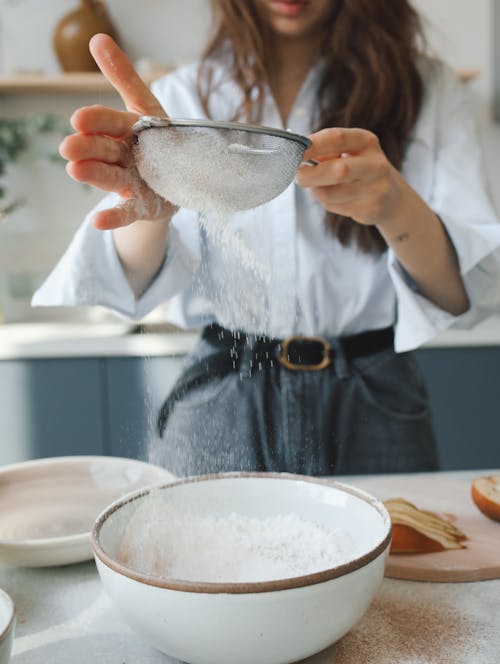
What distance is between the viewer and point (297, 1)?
1.05 metres

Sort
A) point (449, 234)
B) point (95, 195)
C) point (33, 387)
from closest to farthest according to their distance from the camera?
point (449, 234)
point (33, 387)
point (95, 195)

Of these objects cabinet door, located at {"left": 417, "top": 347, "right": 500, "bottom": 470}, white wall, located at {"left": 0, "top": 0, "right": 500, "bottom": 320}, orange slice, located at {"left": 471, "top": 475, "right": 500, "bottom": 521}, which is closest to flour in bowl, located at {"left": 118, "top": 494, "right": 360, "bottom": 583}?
orange slice, located at {"left": 471, "top": 475, "right": 500, "bottom": 521}

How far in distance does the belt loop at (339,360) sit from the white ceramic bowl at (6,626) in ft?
2.32

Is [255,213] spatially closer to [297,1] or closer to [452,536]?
[297,1]

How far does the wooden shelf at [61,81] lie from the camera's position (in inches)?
81.0

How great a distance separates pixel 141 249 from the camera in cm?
99

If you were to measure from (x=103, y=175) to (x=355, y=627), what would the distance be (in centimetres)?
43

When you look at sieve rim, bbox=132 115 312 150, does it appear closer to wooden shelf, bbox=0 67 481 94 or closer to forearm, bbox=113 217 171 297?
forearm, bbox=113 217 171 297

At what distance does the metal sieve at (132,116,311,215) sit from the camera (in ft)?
2.01

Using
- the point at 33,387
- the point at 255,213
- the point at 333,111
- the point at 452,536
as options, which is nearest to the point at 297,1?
the point at 333,111

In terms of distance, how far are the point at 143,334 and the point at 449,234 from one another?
1014 millimetres

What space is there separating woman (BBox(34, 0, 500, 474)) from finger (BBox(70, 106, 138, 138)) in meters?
0.33

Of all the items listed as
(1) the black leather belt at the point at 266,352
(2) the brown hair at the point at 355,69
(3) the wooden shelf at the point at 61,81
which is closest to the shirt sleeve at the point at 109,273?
(1) the black leather belt at the point at 266,352

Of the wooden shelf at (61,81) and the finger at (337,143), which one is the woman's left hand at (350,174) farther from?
the wooden shelf at (61,81)
